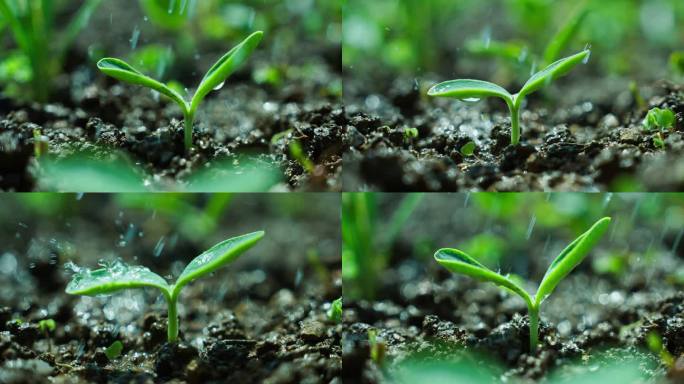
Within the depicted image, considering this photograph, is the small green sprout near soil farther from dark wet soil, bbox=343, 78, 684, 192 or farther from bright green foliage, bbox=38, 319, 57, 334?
bright green foliage, bbox=38, 319, 57, 334

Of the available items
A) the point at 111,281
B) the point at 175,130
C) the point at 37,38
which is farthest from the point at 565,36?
the point at 37,38

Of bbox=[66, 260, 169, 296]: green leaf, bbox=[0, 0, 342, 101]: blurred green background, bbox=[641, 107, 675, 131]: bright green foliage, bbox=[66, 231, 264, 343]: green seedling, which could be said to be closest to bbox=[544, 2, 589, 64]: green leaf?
bbox=[641, 107, 675, 131]: bright green foliage

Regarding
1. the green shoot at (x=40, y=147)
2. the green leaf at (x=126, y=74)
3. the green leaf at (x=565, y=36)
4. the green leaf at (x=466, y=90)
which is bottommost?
the green shoot at (x=40, y=147)

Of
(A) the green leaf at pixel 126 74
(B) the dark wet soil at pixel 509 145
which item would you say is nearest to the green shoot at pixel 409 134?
(B) the dark wet soil at pixel 509 145

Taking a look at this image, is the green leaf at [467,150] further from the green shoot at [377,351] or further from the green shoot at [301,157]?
the green shoot at [377,351]

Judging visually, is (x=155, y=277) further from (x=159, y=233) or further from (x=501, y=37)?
(x=501, y=37)
